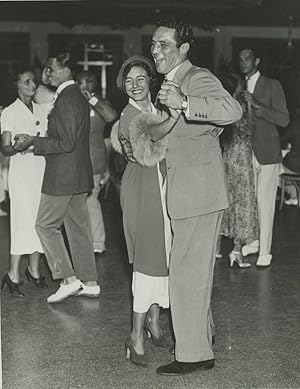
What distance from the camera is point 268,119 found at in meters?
6.36

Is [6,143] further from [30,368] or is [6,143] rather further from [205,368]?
[205,368]

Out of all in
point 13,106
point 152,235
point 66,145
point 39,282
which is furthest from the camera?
point 39,282

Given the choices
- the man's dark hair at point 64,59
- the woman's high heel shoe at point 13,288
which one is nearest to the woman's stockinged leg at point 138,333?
the woman's high heel shoe at point 13,288

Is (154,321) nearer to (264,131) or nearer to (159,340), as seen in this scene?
(159,340)

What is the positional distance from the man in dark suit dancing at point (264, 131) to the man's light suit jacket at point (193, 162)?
2653 mm

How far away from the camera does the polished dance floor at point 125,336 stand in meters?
3.88

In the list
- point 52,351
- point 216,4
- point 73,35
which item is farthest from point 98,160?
point 73,35

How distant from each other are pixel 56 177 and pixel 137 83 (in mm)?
1247

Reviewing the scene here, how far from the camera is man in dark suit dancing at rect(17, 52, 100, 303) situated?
517cm

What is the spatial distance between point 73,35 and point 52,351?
42.8ft

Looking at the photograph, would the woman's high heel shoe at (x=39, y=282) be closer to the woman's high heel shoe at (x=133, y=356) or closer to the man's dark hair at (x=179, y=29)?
the woman's high heel shoe at (x=133, y=356)

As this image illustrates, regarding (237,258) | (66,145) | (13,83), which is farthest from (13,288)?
(237,258)

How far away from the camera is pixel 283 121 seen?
6.37 metres

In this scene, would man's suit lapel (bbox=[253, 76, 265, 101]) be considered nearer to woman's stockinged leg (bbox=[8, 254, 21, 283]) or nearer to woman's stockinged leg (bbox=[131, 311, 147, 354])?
woman's stockinged leg (bbox=[8, 254, 21, 283])
